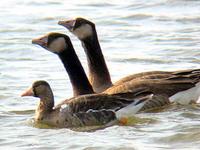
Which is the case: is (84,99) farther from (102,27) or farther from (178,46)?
(102,27)

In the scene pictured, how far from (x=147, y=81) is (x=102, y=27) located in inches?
265

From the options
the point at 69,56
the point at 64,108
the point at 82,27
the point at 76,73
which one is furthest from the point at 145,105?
the point at 82,27

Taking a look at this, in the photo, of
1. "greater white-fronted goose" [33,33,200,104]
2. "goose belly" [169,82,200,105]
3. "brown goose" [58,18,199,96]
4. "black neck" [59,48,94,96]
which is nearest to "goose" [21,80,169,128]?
"greater white-fronted goose" [33,33,200,104]

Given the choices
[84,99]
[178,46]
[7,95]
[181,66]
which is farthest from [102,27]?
[84,99]

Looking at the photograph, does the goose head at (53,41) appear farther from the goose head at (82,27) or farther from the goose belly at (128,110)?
the goose belly at (128,110)

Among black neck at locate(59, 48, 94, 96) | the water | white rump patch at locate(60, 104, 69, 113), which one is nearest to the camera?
the water

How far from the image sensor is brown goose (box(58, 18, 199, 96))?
14234mm

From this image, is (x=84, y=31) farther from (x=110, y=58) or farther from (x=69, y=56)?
(x=110, y=58)

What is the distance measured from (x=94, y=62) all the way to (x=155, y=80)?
1035 mm

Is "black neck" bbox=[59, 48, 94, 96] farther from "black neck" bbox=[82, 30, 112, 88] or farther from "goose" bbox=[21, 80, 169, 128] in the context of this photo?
"goose" bbox=[21, 80, 169, 128]

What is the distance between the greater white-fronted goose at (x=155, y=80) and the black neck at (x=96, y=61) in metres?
0.52

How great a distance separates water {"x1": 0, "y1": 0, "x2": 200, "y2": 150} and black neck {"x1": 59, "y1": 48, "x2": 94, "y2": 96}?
2.54ft

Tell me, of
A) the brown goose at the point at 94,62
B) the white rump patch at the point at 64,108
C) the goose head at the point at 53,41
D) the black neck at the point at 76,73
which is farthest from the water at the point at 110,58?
the goose head at the point at 53,41

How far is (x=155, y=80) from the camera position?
1405 centimetres
